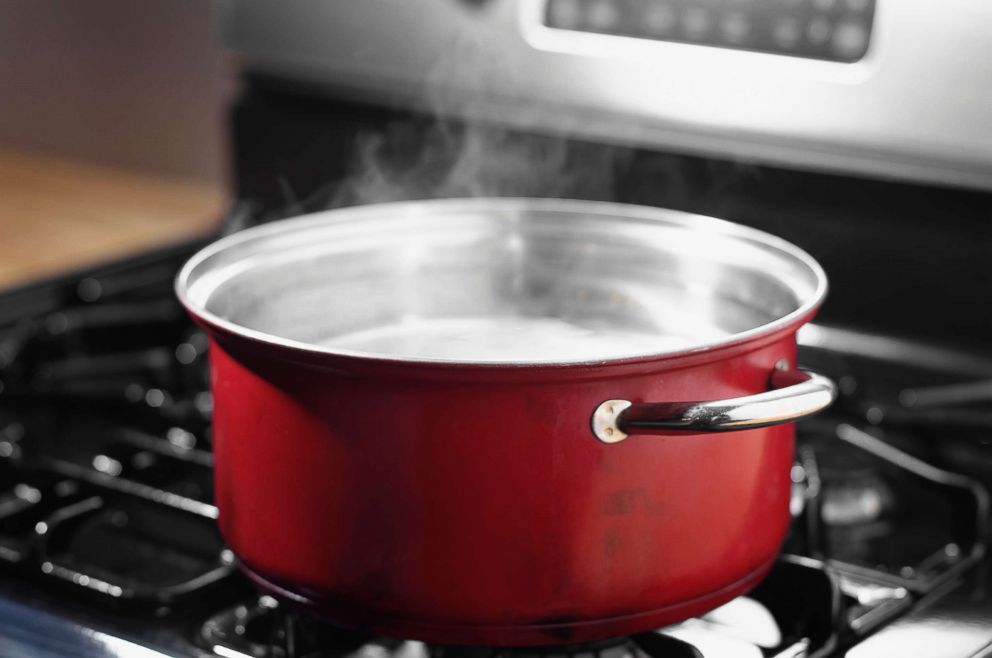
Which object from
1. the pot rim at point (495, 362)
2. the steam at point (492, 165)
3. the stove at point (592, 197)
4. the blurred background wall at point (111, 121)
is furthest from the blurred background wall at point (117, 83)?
the pot rim at point (495, 362)

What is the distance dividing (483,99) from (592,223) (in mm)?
254

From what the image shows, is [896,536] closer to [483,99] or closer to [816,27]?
[816,27]

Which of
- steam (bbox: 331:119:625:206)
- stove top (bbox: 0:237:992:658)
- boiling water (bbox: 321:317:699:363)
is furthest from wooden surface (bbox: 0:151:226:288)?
boiling water (bbox: 321:317:699:363)

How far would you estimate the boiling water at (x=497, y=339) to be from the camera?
614mm

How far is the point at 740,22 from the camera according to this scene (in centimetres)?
73

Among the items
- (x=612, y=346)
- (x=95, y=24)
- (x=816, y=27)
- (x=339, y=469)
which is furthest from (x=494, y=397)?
(x=95, y=24)

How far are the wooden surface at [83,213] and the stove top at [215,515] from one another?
12 cm

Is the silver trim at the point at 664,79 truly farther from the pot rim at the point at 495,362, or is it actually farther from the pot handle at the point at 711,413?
the pot handle at the point at 711,413

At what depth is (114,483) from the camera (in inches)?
23.5

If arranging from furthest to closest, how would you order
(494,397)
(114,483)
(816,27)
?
(816,27) → (114,483) → (494,397)

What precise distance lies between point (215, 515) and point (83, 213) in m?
0.63

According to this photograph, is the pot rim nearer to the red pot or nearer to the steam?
the red pot

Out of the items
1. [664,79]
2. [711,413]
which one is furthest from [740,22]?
[711,413]

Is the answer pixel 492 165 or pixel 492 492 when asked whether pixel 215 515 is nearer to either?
pixel 492 492
